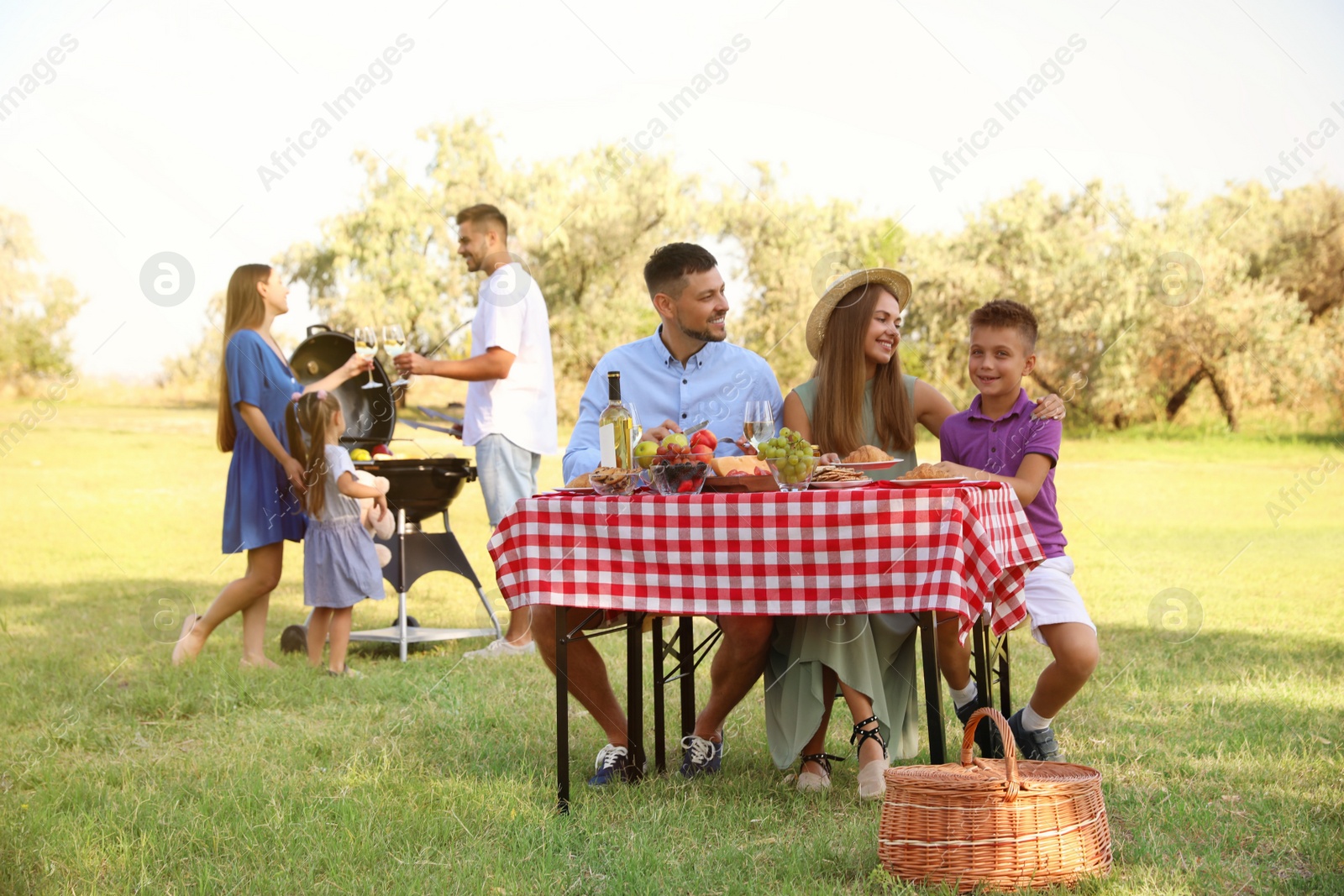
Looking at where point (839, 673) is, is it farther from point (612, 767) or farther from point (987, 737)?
point (612, 767)

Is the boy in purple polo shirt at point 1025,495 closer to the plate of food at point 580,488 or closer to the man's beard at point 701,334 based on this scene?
the man's beard at point 701,334

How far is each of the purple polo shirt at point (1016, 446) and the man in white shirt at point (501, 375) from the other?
8.66ft

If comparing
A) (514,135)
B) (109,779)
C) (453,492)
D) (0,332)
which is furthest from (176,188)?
(109,779)

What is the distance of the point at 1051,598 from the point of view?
3514 millimetres

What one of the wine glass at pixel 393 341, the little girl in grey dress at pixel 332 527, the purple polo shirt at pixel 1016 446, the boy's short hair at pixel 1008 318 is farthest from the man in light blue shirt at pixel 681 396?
the little girl in grey dress at pixel 332 527

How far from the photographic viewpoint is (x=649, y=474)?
328cm

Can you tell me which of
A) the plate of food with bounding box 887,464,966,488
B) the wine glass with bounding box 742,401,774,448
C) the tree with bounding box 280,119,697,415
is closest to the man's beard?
the wine glass with bounding box 742,401,774,448

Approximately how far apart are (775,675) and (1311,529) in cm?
1082

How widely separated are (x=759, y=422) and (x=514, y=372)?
9.77 ft

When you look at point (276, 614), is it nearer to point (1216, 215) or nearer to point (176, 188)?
point (176, 188)

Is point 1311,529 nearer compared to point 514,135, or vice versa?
point 1311,529

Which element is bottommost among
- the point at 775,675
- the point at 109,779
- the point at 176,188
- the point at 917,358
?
the point at 109,779

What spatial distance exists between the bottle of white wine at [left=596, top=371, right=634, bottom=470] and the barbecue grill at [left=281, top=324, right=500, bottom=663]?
2764 millimetres

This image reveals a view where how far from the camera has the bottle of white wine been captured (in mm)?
3369
